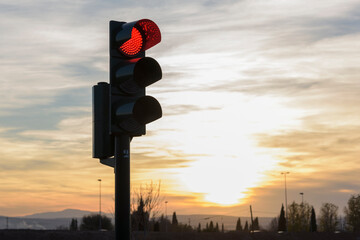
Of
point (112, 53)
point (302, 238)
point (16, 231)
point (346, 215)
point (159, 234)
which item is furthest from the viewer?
point (346, 215)

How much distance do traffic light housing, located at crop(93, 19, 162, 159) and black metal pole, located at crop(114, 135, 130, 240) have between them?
0.13m

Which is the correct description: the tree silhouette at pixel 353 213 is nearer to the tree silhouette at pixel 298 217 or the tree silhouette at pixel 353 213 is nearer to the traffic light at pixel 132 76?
the tree silhouette at pixel 298 217

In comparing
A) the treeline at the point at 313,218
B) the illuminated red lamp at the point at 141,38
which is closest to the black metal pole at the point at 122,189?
the illuminated red lamp at the point at 141,38

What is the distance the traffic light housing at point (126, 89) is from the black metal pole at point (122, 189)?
0.43 feet

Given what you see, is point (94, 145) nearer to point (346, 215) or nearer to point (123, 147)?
point (123, 147)

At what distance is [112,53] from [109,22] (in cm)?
31

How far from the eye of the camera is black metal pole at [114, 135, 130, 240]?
465 cm

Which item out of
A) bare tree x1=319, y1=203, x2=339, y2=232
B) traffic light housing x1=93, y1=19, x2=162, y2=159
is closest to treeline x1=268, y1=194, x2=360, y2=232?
bare tree x1=319, y1=203, x2=339, y2=232

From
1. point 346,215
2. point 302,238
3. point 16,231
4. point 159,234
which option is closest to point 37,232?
point 16,231

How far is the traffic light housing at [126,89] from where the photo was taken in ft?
16.0

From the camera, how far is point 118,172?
479 centimetres

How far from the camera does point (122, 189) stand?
4.73 metres

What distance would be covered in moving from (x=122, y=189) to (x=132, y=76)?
922 millimetres

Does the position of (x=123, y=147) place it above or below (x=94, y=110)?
below
